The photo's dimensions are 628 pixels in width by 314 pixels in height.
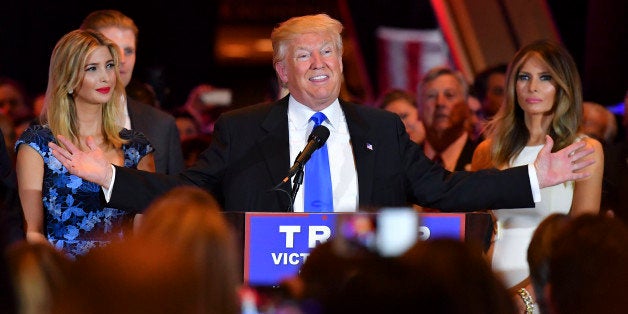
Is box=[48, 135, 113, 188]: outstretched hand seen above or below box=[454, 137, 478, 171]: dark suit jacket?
below

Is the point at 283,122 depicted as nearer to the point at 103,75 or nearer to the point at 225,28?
the point at 103,75

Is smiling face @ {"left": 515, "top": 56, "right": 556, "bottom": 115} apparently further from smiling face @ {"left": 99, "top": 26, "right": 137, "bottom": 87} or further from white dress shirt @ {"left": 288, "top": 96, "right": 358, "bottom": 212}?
smiling face @ {"left": 99, "top": 26, "right": 137, "bottom": 87}

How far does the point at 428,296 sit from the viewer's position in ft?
6.23

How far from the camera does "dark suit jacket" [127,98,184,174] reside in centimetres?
539

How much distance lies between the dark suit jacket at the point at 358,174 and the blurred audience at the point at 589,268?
197 centimetres

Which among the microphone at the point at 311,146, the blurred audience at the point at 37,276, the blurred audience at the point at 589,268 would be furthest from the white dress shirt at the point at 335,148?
the blurred audience at the point at 37,276

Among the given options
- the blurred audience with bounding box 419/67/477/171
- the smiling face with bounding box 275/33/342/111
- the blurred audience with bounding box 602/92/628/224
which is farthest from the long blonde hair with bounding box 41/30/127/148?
the blurred audience with bounding box 419/67/477/171

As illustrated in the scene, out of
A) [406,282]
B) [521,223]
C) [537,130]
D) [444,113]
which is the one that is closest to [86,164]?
[521,223]

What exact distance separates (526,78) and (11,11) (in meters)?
8.30

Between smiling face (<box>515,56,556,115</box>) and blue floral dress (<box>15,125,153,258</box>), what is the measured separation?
1.76m

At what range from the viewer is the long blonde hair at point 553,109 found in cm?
502

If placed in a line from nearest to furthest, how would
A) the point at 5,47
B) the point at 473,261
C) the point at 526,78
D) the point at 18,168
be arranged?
1. the point at 473,261
2. the point at 18,168
3. the point at 526,78
4. the point at 5,47

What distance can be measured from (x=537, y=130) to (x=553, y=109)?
123 mm

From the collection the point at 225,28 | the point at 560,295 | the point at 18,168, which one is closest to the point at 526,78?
the point at 18,168
